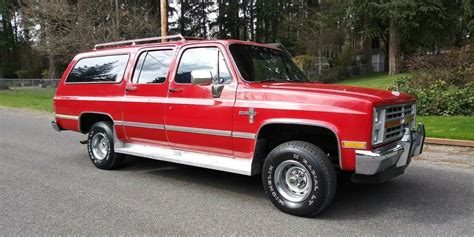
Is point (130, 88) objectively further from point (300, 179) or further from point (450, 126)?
point (450, 126)

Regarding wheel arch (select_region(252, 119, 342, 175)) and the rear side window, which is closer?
wheel arch (select_region(252, 119, 342, 175))

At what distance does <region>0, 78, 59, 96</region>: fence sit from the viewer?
86.5 feet

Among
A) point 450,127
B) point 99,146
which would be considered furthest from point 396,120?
point 450,127

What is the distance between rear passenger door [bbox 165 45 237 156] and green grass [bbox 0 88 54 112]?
1404cm

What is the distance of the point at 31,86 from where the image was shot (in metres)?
28.5

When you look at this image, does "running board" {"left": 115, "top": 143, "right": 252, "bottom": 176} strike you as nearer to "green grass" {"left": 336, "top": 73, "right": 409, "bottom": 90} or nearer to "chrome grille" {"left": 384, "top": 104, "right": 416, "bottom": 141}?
"chrome grille" {"left": 384, "top": 104, "right": 416, "bottom": 141}

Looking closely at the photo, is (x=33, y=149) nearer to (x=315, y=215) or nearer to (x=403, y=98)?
(x=315, y=215)

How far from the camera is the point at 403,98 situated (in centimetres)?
505

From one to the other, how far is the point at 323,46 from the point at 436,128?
2643 centimetres

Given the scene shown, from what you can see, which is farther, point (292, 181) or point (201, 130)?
point (201, 130)

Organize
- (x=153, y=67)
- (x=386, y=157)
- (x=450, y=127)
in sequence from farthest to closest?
(x=450, y=127), (x=153, y=67), (x=386, y=157)

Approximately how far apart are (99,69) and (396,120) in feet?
15.7

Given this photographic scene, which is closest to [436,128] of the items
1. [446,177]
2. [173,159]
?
[446,177]

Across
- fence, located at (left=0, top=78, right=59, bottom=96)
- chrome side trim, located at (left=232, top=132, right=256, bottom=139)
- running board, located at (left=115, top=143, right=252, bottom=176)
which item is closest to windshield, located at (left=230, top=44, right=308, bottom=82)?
chrome side trim, located at (left=232, top=132, right=256, bottom=139)
